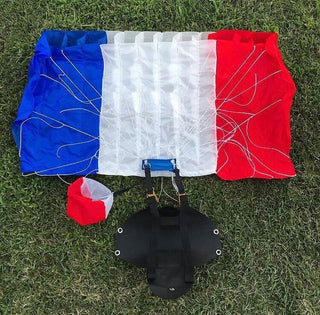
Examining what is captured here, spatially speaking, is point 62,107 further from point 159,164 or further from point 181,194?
point 181,194

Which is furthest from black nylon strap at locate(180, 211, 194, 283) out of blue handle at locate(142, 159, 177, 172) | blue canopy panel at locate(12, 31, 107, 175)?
blue canopy panel at locate(12, 31, 107, 175)

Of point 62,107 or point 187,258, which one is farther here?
point 62,107

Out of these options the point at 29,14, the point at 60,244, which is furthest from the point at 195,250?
the point at 29,14

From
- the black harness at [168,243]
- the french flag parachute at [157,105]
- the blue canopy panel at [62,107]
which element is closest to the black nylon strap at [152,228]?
the black harness at [168,243]

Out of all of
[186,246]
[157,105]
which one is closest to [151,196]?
[186,246]

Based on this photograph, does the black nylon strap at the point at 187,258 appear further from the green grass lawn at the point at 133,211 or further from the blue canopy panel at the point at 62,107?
the blue canopy panel at the point at 62,107

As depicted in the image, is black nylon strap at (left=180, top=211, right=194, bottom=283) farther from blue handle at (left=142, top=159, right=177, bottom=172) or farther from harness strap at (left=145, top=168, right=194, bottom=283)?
blue handle at (left=142, top=159, right=177, bottom=172)

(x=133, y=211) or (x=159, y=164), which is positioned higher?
(x=159, y=164)
